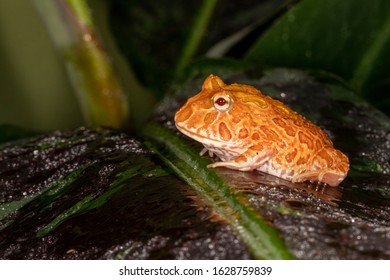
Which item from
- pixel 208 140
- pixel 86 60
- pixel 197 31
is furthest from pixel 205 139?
pixel 197 31

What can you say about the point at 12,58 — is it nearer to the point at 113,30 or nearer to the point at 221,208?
the point at 113,30

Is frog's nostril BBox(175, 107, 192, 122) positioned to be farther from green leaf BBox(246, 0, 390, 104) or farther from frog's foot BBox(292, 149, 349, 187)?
green leaf BBox(246, 0, 390, 104)

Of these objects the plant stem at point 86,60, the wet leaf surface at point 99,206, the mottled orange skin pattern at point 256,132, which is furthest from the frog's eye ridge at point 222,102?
the plant stem at point 86,60

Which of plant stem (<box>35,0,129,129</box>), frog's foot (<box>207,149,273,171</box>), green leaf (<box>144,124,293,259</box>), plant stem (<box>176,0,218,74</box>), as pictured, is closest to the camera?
green leaf (<box>144,124,293,259</box>)

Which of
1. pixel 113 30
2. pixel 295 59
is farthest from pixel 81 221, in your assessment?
pixel 113 30

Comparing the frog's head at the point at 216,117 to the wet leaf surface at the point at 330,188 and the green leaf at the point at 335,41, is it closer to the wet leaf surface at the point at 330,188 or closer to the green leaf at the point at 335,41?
the wet leaf surface at the point at 330,188

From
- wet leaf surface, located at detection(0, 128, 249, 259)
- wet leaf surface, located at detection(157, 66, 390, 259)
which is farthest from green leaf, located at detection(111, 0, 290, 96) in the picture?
wet leaf surface, located at detection(0, 128, 249, 259)
